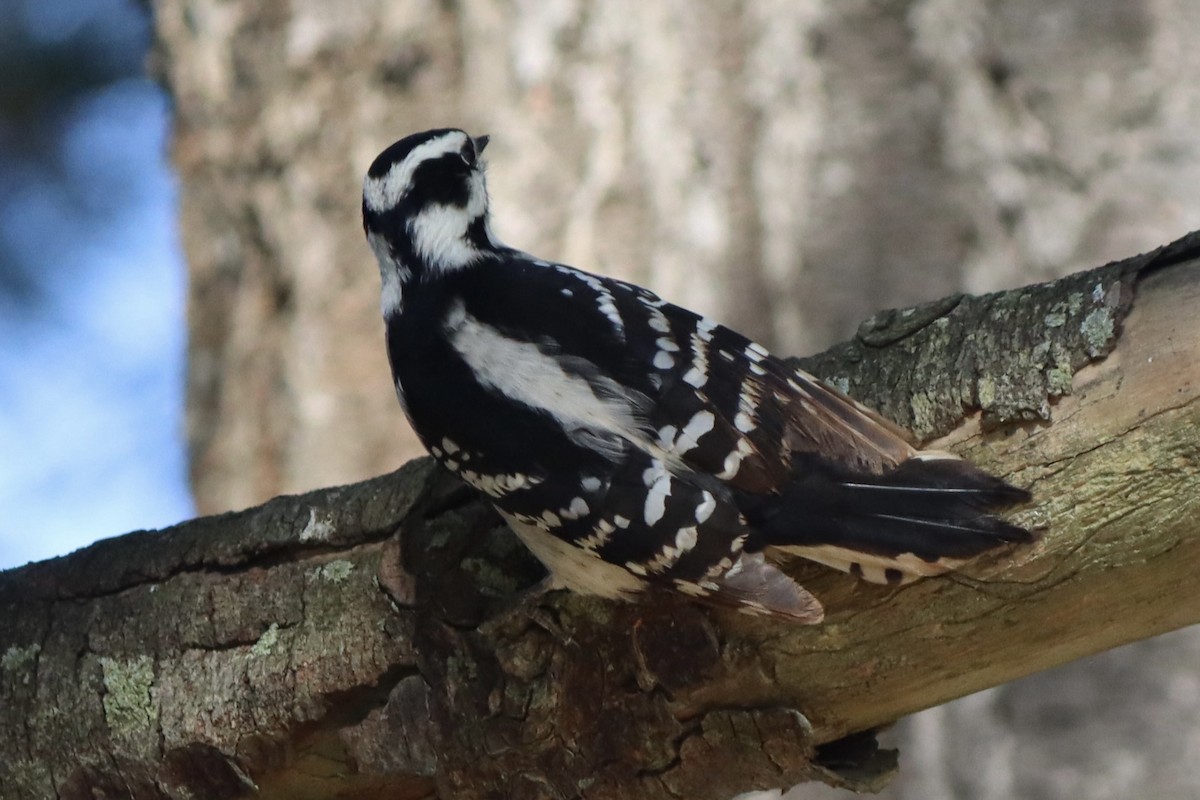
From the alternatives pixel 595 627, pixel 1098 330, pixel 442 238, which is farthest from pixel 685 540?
pixel 442 238

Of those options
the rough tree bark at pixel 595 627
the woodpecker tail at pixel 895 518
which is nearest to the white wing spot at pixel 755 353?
the rough tree bark at pixel 595 627

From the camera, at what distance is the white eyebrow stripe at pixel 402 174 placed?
272cm

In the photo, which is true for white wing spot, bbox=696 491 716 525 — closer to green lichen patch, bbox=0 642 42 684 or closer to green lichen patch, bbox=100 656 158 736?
green lichen patch, bbox=100 656 158 736

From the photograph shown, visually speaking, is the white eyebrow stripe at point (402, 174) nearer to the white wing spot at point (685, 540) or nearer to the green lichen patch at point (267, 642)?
the green lichen patch at point (267, 642)

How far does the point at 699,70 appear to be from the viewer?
366 centimetres

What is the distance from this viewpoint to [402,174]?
8.94 feet

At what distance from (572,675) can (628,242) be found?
5.75 feet

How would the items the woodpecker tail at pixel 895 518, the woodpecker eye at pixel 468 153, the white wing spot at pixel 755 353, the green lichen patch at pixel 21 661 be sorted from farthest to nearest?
the woodpecker eye at pixel 468 153 → the green lichen patch at pixel 21 661 → the white wing spot at pixel 755 353 → the woodpecker tail at pixel 895 518

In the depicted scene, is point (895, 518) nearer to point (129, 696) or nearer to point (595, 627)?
point (595, 627)

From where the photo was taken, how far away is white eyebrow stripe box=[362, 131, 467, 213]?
2719mm

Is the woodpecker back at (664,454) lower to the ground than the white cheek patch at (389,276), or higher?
lower

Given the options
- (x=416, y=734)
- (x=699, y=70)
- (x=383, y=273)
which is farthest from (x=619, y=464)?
(x=699, y=70)

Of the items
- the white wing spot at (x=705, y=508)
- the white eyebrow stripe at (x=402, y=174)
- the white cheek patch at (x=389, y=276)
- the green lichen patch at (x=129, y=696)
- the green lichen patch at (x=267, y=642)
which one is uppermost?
the white eyebrow stripe at (x=402, y=174)

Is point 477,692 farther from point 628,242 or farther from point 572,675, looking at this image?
point 628,242
